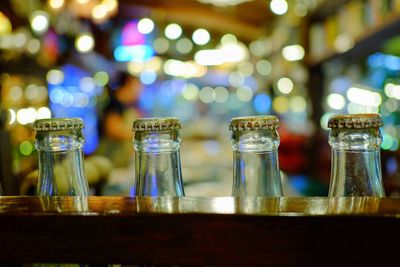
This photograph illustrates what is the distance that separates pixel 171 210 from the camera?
0.41 m

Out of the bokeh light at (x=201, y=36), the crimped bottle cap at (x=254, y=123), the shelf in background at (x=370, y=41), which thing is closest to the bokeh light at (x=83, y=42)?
the shelf in background at (x=370, y=41)

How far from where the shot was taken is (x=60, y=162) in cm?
60

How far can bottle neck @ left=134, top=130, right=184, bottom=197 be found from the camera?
0.57 m

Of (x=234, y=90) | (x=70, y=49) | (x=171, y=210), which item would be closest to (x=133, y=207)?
(x=171, y=210)

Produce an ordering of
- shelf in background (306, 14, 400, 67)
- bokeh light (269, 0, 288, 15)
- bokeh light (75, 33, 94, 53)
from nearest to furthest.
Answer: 1. shelf in background (306, 14, 400, 67)
2. bokeh light (75, 33, 94, 53)
3. bokeh light (269, 0, 288, 15)

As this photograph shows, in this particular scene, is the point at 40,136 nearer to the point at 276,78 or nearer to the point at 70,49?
the point at 70,49

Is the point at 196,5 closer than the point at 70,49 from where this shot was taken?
No

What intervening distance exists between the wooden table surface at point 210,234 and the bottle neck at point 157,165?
0.15m

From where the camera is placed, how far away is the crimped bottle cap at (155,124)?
1.82ft

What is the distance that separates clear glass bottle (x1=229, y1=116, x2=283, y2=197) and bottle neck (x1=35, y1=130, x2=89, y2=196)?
0.20 meters

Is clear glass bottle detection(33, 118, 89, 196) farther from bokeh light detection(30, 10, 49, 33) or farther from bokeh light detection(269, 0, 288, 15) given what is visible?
bokeh light detection(269, 0, 288, 15)

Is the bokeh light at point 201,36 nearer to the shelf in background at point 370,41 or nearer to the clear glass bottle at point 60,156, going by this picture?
the shelf in background at point 370,41

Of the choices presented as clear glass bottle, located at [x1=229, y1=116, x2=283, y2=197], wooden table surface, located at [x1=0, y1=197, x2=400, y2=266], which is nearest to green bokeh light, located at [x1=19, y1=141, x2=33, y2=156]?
clear glass bottle, located at [x1=229, y1=116, x2=283, y2=197]

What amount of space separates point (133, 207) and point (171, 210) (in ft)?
0.14
